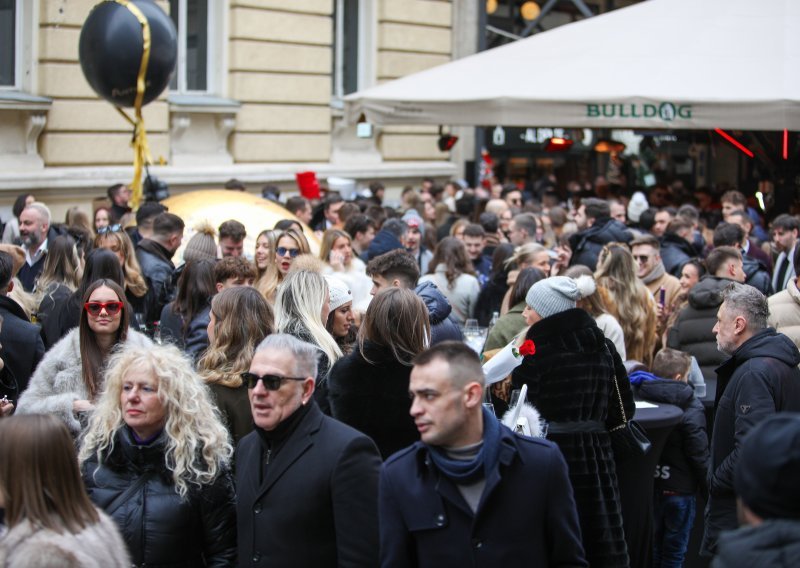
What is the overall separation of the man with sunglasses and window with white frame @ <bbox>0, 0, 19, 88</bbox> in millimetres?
11920

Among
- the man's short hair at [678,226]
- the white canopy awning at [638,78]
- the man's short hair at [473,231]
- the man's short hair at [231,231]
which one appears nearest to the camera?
the man's short hair at [231,231]

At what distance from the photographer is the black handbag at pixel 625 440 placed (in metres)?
5.74

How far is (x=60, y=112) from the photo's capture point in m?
15.4

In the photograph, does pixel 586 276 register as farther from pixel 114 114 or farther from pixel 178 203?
pixel 114 114

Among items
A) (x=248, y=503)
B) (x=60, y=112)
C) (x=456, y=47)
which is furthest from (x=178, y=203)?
(x=456, y=47)

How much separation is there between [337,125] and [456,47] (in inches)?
147

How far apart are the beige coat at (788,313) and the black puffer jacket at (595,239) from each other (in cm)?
347

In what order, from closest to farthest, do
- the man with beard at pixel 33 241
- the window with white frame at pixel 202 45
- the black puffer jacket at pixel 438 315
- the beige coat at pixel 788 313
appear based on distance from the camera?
1. the black puffer jacket at pixel 438 315
2. the beige coat at pixel 788 313
3. the man with beard at pixel 33 241
4. the window with white frame at pixel 202 45

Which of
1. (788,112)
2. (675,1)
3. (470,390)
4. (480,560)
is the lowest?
(480,560)

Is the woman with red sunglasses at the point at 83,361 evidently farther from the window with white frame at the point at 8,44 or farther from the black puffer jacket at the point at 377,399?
the window with white frame at the point at 8,44

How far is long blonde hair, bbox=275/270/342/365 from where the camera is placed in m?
5.81

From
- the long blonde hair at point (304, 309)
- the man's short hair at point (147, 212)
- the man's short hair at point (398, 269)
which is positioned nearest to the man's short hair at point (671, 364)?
the man's short hair at point (398, 269)

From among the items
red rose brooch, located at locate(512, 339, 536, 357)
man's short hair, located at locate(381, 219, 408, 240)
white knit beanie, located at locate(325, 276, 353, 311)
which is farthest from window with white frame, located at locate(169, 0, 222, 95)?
red rose brooch, located at locate(512, 339, 536, 357)

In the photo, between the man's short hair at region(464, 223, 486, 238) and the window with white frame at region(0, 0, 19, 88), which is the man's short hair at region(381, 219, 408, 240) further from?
the window with white frame at region(0, 0, 19, 88)
